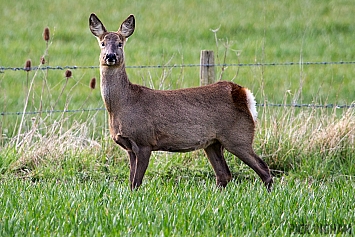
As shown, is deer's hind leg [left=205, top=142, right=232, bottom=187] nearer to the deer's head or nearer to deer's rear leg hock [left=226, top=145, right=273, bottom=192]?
deer's rear leg hock [left=226, top=145, right=273, bottom=192]

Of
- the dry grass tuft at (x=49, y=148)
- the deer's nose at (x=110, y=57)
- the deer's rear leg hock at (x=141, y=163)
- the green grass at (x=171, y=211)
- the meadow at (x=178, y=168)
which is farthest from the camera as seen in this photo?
the dry grass tuft at (x=49, y=148)

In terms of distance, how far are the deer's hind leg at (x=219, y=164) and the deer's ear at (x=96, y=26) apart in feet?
5.72

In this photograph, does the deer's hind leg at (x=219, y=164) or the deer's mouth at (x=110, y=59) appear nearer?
the deer's mouth at (x=110, y=59)

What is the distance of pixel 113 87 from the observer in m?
7.75

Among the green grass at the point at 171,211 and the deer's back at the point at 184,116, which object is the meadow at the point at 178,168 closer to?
the green grass at the point at 171,211

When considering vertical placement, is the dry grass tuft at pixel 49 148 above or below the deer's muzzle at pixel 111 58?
Result: below

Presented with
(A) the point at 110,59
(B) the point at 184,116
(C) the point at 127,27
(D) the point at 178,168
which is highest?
(C) the point at 127,27

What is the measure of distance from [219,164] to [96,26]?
2037mm

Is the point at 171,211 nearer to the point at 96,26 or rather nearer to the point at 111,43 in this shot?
the point at 111,43

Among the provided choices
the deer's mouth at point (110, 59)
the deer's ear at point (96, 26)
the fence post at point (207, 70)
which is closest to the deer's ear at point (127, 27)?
the deer's ear at point (96, 26)

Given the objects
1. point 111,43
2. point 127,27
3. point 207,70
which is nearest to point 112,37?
point 111,43

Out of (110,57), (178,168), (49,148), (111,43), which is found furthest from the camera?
(49,148)

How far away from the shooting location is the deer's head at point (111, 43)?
751 centimetres

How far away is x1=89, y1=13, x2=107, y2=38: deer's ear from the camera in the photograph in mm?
7848
